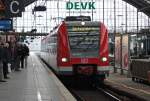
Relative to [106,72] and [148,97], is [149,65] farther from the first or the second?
[148,97]

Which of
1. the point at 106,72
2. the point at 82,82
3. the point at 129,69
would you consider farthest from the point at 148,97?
the point at 129,69

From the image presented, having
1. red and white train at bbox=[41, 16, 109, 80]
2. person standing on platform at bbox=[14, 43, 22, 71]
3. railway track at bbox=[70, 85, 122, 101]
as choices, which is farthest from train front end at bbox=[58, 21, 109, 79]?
→ person standing on platform at bbox=[14, 43, 22, 71]

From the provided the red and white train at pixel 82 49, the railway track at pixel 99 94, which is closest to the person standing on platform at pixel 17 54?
the railway track at pixel 99 94

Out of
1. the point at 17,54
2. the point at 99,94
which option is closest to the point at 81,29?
the point at 99,94

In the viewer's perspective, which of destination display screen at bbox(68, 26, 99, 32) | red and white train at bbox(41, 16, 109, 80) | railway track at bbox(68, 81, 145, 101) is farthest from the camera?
destination display screen at bbox(68, 26, 99, 32)

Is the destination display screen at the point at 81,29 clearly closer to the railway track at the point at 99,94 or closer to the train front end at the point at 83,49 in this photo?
the train front end at the point at 83,49

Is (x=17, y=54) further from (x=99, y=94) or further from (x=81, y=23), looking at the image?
(x=99, y=94)

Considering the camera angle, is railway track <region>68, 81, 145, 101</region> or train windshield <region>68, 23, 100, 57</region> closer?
railway track <region>68, 81, 145, 101</region>

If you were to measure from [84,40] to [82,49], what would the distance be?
0.53 metres

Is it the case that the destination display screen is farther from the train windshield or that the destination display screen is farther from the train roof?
the train roof

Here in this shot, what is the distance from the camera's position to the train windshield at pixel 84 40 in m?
25.0

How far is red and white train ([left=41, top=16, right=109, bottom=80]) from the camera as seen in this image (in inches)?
968

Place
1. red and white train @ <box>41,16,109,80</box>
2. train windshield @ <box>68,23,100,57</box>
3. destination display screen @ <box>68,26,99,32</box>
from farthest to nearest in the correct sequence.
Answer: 1. destination display screen @ <box>68,26,99,32</box>
2. train windshield @ <box>68,23,100,57</box>
3. red and white train @ <box>41,16,109,80</box>

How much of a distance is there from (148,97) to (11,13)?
→ 857cm
